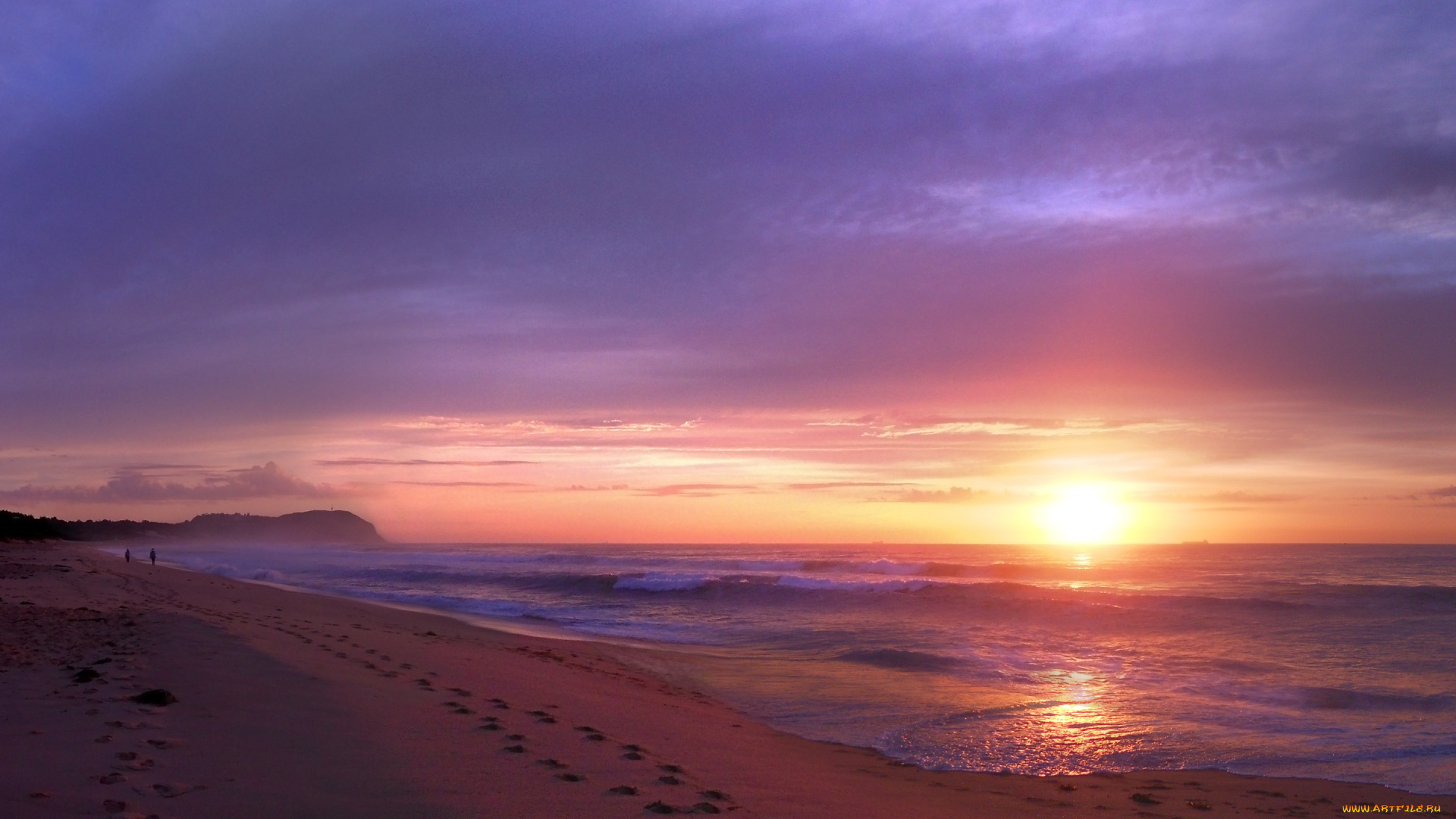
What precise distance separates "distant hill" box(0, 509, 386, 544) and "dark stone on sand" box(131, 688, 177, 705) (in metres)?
113

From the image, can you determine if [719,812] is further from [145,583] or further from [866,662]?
[145,583]

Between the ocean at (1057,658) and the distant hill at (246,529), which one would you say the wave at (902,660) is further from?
the distant hill at (246,529)

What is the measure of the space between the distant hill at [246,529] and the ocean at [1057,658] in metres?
100

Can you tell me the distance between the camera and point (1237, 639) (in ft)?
60.6

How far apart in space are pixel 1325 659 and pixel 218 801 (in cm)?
1800

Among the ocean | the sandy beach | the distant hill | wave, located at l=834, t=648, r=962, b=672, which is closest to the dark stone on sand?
the sandy beach

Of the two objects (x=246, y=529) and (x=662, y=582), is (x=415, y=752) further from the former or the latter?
(x=246, y=529)

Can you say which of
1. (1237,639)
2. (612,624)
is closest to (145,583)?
(612,624)

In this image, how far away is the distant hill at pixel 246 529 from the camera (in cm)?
12812

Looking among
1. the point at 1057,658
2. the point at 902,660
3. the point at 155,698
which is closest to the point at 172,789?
the point at 155,698

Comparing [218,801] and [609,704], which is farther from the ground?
[218,801]

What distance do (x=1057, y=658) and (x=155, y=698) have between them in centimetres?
1450

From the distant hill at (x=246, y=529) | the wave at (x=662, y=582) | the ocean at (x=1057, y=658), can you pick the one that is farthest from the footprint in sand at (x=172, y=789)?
the distant hill at (x=246, y=529)

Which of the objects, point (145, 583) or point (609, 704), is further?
point (145, 583)
